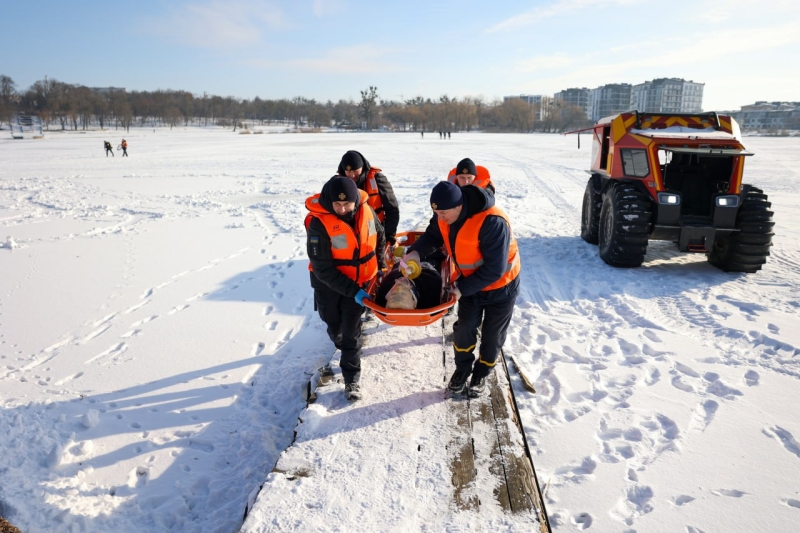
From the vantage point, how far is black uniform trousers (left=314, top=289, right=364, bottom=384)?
3.54m

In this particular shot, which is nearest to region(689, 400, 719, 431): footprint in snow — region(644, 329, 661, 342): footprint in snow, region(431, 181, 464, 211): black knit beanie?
region(644, 329, 661, 342): footprint in snow

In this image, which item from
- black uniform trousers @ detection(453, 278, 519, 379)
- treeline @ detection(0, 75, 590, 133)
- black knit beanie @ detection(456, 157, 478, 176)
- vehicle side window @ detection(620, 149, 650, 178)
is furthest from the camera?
treeline @ detection(0, 75, 590, 133)

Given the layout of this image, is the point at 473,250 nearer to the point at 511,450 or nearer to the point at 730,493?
the point at 511,450

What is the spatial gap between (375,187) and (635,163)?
4347 millimetres

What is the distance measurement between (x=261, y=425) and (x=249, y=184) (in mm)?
13605

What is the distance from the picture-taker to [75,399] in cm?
393

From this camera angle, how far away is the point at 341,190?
3160 mm

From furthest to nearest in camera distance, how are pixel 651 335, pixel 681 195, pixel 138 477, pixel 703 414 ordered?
pixel 681 195, pixel 651 335, pixel 703 414, pixel 138 477

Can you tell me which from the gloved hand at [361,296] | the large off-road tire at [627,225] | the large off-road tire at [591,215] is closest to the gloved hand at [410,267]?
the gloved hand at [361,296]

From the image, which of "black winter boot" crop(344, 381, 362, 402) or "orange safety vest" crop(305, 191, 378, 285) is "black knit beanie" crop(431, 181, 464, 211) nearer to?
"orange safety vest" crop(305, 191, 378, 285)

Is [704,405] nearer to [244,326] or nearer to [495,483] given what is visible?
[495,483]

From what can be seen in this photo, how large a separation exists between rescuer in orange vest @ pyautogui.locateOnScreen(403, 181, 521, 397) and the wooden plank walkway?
0.27 m

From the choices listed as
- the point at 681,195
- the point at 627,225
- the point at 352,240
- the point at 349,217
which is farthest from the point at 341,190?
the point at 681,195

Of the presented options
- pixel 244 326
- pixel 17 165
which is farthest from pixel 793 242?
pixel 17 165
